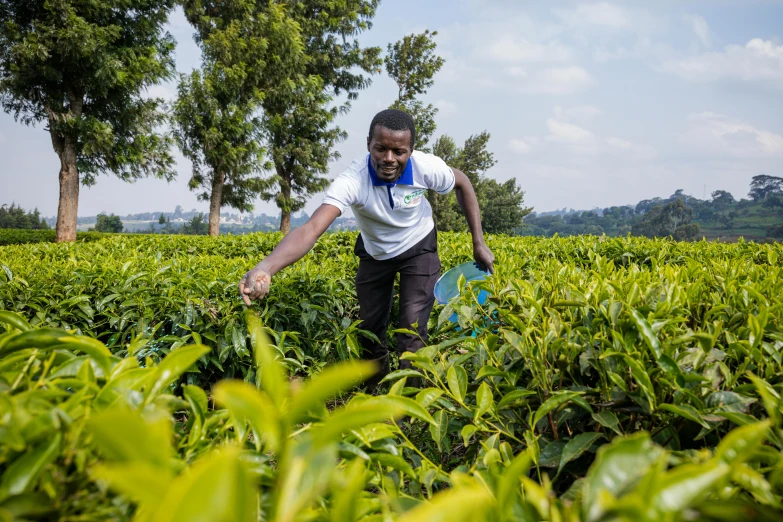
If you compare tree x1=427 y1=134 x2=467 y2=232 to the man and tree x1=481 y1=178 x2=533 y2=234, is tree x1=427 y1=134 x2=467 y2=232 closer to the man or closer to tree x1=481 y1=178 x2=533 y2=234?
tree x1=481 y1=178 x2=533 y2=234

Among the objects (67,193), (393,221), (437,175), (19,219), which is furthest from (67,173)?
(19,219)

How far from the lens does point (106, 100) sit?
1844 centimetres

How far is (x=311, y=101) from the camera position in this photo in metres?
24.2

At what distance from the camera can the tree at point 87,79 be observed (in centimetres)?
1598

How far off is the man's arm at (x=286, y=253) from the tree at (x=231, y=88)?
18.1 meters

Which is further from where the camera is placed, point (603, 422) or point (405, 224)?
point (405, 224)

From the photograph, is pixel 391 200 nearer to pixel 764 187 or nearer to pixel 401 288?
pixel 401 288

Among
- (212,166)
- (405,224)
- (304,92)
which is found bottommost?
(405,224)

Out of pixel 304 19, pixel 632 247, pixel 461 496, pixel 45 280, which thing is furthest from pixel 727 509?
pixel 304 19

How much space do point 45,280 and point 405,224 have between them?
285 cm

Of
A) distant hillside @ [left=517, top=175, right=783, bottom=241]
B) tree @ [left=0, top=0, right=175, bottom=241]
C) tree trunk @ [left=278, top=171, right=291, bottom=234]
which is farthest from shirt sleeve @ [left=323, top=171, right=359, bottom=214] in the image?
distant hillside @ [left=517, top=175, right=783, bottom=241]

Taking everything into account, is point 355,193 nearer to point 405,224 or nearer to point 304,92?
point 405,224

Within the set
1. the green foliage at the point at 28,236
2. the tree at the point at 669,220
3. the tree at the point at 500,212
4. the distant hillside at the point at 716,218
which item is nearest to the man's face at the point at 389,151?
the green foliage at the point at 28,236

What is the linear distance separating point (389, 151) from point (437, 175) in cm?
59
